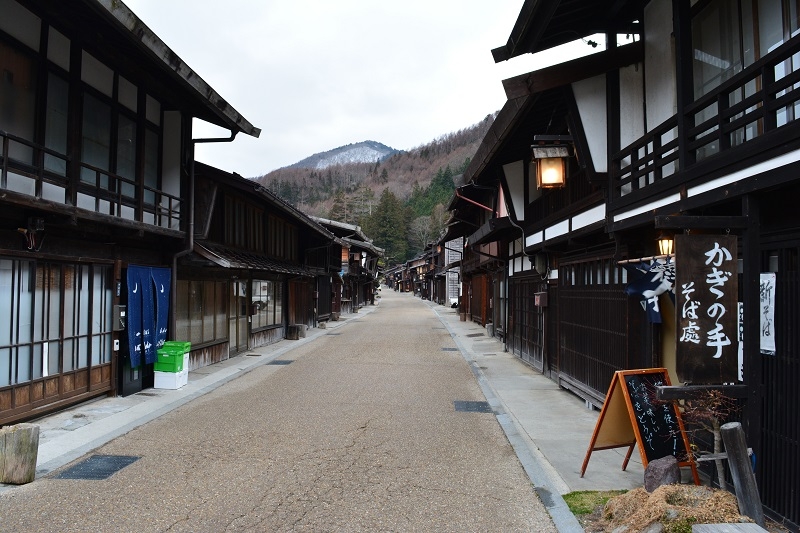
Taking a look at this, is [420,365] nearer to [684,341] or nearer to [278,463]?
[278,463]

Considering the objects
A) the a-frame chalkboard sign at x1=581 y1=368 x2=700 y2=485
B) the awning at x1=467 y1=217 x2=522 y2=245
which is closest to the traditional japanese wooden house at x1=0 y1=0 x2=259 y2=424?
the awning at x1=467 y1=217 x2=522 y2=245

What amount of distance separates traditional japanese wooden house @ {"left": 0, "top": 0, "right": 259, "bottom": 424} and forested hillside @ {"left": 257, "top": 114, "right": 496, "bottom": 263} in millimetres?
66965

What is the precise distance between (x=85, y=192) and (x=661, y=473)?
10.5m

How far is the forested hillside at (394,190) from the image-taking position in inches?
4171

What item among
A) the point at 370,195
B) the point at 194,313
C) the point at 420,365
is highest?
the point at 370,195

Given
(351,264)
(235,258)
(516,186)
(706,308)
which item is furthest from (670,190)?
(351,264)

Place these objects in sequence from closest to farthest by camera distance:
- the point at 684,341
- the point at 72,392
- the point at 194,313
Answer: the point at 684,341 < the point at 72,392 < the point at 194,313

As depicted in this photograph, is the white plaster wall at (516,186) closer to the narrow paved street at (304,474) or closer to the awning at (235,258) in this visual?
the narrow paved street at (304,474)

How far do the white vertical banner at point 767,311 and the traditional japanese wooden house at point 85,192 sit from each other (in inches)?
371

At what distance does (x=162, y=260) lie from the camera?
14086 mm

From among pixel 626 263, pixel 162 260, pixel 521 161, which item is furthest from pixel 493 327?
pixel 626 263

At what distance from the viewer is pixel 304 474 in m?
7.07

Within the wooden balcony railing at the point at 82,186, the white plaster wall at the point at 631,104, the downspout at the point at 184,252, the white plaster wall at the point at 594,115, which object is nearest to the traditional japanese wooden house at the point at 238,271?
the downspout at the point at 184,252

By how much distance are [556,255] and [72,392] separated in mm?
11232
